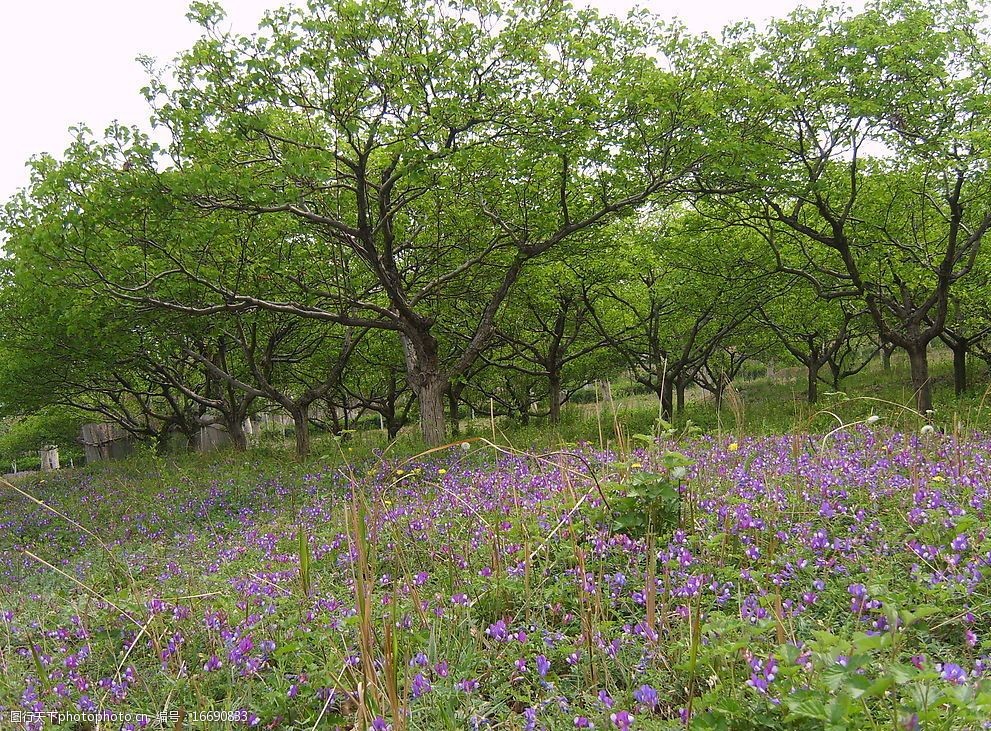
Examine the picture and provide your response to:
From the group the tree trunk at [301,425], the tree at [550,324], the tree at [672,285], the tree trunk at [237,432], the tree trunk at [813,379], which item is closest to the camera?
the tree at [672,285]

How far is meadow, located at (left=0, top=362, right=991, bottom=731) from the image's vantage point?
220 cm

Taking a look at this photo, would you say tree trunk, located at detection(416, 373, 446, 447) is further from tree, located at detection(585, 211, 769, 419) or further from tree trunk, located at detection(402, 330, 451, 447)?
tree, located at detection(585, 211, 769, 419)

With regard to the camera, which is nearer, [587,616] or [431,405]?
[587,616]

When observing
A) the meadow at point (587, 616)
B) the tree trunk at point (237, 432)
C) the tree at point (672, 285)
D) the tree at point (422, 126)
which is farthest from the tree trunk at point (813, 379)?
the tree trunk at point (237, 432)

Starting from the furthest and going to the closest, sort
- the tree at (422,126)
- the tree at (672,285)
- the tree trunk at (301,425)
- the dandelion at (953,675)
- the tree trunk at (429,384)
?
the tree trunk at (301,425), the tree at (672,285), the tree trunk at (429,384), the tree at (422,126), the dandelion at (953,675)

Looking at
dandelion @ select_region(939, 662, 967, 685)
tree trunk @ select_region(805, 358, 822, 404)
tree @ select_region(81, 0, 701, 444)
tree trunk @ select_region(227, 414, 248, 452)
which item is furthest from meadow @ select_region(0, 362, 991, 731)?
tree trunk @ select_region(805, 358, 822, 404)

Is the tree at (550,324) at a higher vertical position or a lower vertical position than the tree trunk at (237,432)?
higher

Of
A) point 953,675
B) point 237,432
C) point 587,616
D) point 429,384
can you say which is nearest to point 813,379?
point 429,384

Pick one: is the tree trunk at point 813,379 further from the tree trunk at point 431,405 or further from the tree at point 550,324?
the tree trunk at point 431,405

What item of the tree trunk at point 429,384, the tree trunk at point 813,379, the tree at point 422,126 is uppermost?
the tree at point 422,126

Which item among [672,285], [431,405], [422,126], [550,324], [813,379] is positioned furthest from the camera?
[813,379]

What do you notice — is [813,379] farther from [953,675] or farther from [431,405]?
[953,675]

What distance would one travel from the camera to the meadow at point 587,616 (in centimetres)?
220

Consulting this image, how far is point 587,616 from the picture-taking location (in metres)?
2.75
